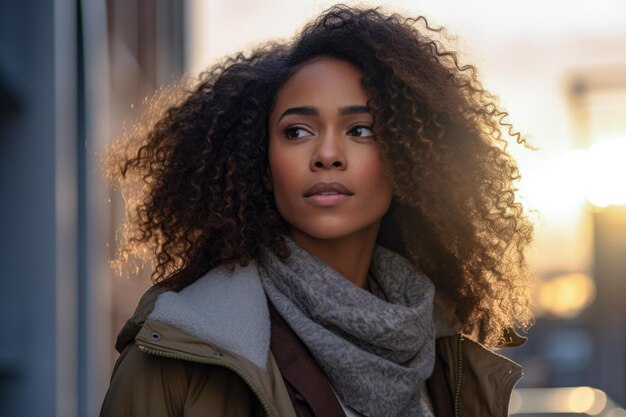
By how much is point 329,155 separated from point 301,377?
63 centimetres

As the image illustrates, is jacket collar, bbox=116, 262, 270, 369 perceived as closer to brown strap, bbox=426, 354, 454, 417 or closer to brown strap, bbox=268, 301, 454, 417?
brown strap, bbox=268, 301, 454, 417

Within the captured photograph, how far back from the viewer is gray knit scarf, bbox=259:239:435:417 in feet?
10.1

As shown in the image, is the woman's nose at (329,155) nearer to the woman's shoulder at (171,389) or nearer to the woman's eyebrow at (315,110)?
the woman's eyebrow at (315,110)

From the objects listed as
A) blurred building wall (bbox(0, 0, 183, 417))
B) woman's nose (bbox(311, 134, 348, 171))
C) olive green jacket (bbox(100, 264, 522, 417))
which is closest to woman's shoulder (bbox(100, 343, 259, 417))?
olive green jacket (bbox(100, 264, 522, 417))

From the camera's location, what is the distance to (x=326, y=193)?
3.12m

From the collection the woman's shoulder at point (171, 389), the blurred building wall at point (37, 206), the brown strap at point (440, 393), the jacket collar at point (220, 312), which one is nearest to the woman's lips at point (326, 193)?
the jacket collar at point (220, 312)

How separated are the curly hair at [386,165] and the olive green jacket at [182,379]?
0.33 meters

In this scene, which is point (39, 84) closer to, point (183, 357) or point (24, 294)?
point (24, 294)

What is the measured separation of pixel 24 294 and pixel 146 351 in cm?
128

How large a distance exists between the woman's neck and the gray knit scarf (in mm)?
53

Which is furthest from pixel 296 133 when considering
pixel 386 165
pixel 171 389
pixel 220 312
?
pixel 171 389

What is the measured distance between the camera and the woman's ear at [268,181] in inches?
133

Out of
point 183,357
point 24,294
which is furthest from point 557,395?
point 183,357

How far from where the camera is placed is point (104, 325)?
5684 millimetres
